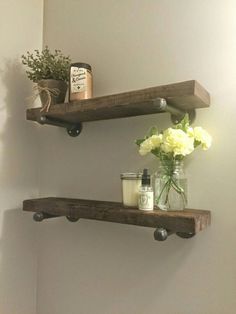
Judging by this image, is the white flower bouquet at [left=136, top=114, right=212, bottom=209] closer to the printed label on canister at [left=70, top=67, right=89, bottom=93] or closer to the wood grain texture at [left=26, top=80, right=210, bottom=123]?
the wood grain texture at [left=26, top=80, right=210, bottom=123]

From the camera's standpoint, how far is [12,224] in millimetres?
1013

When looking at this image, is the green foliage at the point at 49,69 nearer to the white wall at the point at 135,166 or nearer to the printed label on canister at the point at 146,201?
the white wall at the point at 135,166

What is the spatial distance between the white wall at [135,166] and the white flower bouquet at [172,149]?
0.06 metres

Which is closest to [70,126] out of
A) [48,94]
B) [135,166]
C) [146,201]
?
[48,94]

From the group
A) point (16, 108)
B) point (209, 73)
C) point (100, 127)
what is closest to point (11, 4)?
point (16, 108)

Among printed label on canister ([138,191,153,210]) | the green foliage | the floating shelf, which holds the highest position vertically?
the green foliage

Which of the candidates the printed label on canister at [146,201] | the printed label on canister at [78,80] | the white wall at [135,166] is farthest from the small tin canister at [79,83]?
the printed label on canister at [146,201]

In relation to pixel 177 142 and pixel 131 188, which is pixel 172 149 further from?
pixel 131 188

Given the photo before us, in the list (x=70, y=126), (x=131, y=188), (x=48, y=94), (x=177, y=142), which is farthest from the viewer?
(x=70, y=126)

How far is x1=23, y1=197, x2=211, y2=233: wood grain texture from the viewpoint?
2.11 ft

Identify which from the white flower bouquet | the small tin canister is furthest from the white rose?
the small tin canister

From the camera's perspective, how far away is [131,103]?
0.74 meters

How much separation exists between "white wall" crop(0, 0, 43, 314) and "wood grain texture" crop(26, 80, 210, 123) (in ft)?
0.46

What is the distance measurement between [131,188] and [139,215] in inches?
3.9
